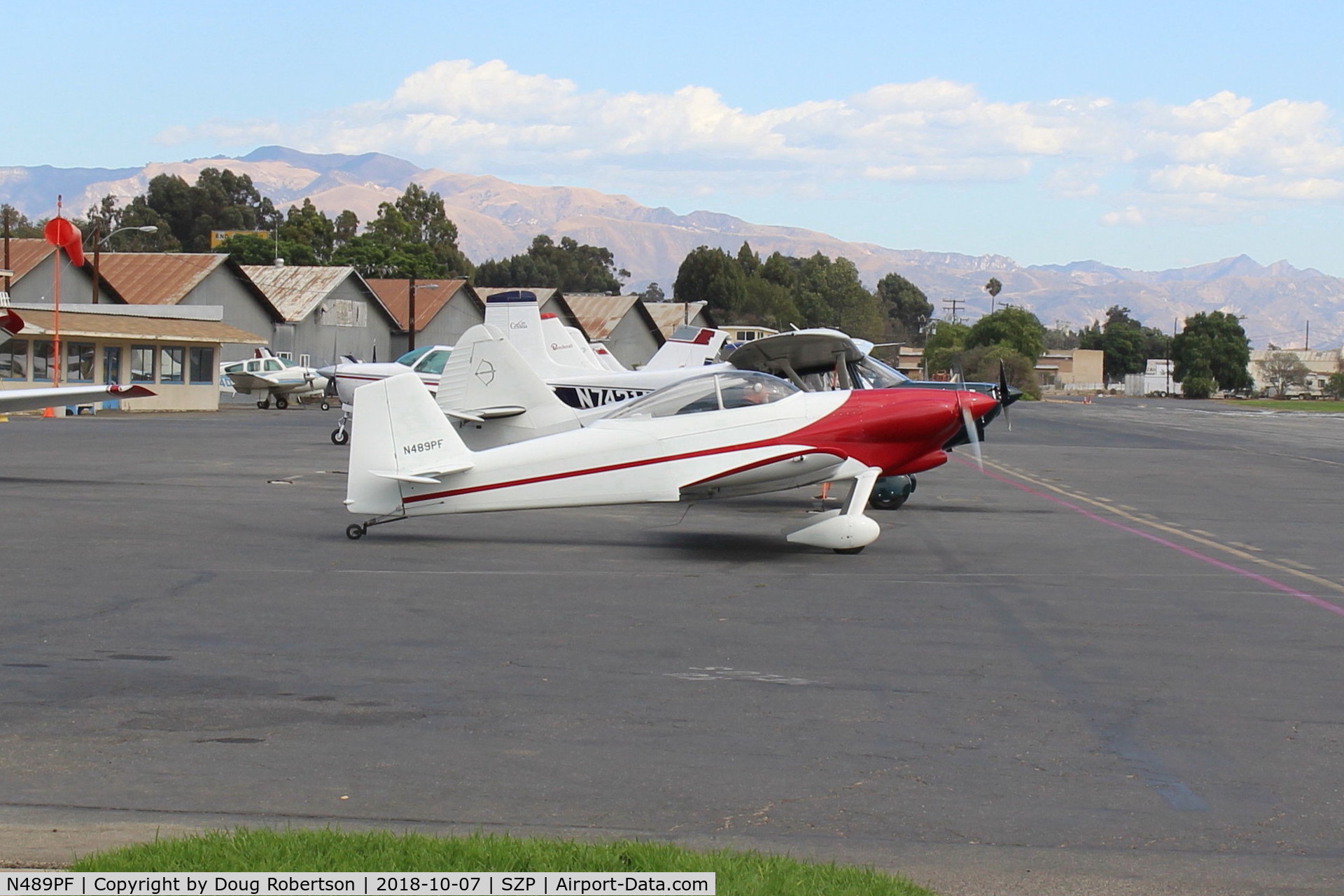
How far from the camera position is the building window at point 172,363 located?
51.6 m

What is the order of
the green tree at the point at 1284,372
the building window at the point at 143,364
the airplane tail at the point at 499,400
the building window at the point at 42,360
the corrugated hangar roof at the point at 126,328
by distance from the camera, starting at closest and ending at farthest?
the airplane tail at the point at 499,400 < the corrugated hangar roof at the point at 126,328 < the building window at the point at 42,360 < the building window at the point at 143,364 < the green tree at the point at 1284,372

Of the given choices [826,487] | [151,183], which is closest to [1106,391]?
[151,183]

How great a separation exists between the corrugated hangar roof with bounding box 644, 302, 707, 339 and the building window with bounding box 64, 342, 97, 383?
228 ft

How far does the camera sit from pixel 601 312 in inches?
4124

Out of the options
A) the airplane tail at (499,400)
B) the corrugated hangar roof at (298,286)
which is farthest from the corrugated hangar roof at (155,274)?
the airplane tail at (499,400)

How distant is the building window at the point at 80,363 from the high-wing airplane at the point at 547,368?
16427mm

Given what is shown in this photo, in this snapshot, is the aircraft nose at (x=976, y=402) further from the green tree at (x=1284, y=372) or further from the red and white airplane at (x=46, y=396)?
the green tree at (x=1284, y=372)

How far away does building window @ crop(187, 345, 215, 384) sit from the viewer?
2082 inches

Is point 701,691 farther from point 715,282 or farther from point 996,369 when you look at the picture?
point 715,282

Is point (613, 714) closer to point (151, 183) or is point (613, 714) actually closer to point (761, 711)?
point (761, 711)

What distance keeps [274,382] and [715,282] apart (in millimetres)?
97453

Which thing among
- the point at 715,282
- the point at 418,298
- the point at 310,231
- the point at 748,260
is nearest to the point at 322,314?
the point at 418,298

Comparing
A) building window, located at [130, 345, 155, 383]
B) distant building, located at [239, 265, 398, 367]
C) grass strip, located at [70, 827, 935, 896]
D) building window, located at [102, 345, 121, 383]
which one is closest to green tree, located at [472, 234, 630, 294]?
distant building, located at [239, 265, 398, 367]

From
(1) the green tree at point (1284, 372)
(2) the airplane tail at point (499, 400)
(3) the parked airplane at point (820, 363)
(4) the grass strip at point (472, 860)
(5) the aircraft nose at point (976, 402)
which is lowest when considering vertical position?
(4) the grass strip at point (472, 860)
